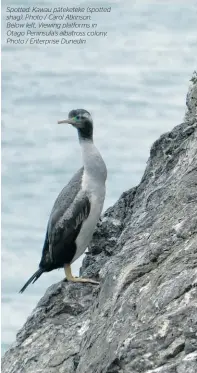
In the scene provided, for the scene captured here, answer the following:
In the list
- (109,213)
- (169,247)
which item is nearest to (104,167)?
(109,213)

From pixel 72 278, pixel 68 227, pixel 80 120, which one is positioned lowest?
pixel 72 278

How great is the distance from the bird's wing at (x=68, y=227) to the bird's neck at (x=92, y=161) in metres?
0.44

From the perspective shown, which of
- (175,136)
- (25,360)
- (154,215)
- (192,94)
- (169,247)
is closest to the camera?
(169,247)

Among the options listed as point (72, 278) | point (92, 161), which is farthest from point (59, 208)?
point (72, 278)

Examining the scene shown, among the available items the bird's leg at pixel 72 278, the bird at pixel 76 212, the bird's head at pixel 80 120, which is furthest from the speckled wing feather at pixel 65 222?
the bird's head at pixel 80 120

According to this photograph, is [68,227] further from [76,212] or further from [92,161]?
[92,161]

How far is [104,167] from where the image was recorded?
16.1 metres

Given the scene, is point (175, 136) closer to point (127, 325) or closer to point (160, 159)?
point (160, 159)

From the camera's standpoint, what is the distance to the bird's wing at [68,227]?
618 inches

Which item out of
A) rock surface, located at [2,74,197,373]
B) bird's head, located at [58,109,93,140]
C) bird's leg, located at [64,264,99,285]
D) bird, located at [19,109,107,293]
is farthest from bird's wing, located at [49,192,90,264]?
bird's head, located at [58,109,93,140]

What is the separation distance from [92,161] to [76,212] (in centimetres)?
96

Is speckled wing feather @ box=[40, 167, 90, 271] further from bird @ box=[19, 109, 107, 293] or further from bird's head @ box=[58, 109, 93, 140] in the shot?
bird's head @ box=[58, 109, 93, 140]

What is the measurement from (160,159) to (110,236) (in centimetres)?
153

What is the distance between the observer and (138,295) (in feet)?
34.9
